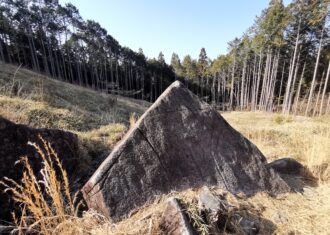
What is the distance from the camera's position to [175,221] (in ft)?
5.32

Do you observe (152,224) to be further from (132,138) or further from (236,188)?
(236,188)

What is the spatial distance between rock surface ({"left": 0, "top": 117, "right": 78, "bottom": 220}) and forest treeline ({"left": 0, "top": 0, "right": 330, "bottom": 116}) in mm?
14866

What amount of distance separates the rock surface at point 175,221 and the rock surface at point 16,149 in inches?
53.4

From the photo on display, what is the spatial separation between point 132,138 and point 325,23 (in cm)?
2534

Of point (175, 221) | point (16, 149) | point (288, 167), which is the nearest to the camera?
point (175, 221)

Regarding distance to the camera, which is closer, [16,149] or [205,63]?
[16,149]

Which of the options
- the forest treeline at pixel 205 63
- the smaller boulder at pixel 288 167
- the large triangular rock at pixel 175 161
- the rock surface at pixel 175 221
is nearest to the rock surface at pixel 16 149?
the large triangular rock at pixel 175 161

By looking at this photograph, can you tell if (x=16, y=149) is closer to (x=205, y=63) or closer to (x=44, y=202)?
(x=44, y=202)

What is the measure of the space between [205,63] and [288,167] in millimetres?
53886

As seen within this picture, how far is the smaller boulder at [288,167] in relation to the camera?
9.94 ft

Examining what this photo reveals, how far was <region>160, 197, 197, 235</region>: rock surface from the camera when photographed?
1.56 metres

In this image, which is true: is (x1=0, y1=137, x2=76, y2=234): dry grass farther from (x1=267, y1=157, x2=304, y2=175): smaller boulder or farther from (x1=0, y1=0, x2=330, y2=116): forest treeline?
(x1=0, y1=0, x2=330, y2=116): forest treeline

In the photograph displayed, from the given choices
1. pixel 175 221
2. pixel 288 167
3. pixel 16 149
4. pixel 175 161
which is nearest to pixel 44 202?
pixel 175 221

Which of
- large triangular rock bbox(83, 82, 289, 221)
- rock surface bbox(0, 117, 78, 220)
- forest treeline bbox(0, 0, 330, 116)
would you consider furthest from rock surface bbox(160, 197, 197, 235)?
forest treeline bbox(0, 0, 330, 116)
